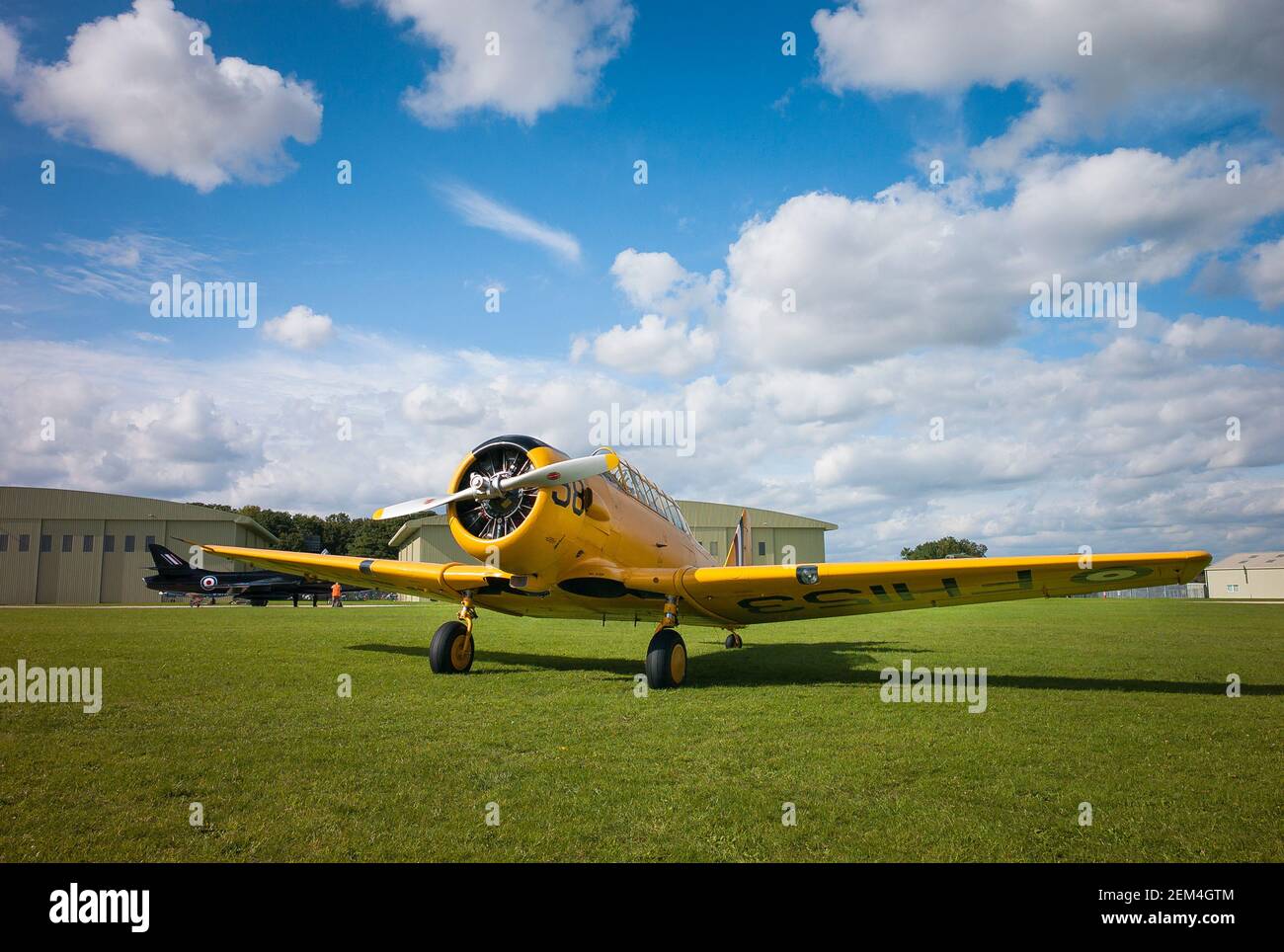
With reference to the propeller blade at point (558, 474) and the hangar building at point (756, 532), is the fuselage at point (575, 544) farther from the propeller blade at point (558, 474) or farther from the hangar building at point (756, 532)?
the hangar building at point (756, 532)

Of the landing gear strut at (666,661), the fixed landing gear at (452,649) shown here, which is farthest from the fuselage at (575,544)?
the landing gear strut at (666,661)

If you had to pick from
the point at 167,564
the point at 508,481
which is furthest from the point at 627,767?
the point at 167,564

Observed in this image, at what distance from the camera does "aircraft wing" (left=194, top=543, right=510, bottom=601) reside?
10.7m

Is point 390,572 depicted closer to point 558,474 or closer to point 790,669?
point 558,474

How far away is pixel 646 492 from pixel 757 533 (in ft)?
170

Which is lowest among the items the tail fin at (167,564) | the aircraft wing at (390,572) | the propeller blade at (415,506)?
the tail fin at (167,564)

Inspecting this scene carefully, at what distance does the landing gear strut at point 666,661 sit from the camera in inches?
374

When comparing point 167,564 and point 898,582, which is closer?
point 898,582

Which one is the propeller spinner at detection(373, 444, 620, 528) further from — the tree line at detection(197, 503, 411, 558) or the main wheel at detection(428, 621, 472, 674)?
the tree line at detection(197, 503, 411, 558)

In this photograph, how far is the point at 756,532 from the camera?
62.7m

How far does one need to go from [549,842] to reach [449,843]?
53cm

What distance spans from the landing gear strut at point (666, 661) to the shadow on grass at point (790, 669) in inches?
12.0

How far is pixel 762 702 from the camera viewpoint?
812 cm
